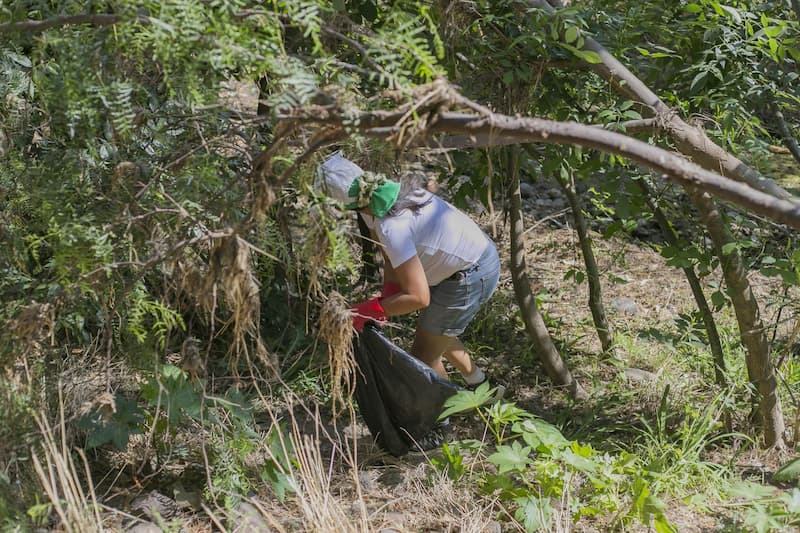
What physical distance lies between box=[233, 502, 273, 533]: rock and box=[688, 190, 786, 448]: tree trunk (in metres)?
1.96

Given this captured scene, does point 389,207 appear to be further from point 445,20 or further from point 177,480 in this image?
point 177,480

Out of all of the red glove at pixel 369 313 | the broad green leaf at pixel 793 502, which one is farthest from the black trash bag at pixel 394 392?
the broad green leaf at pixel 793 502

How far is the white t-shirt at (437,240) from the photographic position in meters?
3.31

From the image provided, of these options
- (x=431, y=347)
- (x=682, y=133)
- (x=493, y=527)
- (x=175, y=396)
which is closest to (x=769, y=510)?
(x=493, y=527)

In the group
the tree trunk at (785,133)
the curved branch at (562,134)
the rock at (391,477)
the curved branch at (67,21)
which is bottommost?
the rock at (391,477)

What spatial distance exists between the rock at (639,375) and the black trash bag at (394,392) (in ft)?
3.95

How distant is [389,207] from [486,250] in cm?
75

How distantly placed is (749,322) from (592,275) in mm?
1055

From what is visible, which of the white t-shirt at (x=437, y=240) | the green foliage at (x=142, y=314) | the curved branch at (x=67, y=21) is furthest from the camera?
the white t-shirt at (x=437, y=240)

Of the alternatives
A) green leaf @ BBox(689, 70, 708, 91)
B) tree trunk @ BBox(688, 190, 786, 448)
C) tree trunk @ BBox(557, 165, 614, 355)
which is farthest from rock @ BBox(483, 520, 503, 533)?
green leaf @ BBox(689, 70, 708, 91)

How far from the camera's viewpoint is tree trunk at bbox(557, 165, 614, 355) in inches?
173

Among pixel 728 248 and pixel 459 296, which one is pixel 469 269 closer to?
pixel 459 296

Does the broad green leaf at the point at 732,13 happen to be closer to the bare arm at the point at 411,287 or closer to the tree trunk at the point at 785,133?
the tree trunk at the point at 785,133

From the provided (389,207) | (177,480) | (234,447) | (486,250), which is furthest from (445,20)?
(177,480)
